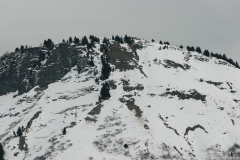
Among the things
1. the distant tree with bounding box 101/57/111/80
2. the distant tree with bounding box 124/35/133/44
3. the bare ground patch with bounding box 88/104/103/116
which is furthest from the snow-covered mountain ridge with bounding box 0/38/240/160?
the distant tree with bounding box 124/35/133/44

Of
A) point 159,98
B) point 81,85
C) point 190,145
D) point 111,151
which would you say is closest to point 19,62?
point 81,85

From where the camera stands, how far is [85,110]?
100 metres

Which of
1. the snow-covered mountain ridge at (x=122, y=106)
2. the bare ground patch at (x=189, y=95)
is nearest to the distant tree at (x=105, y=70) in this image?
the snow-covered mountain ridge at (x=122, y=106)

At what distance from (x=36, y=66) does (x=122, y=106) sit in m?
51.4

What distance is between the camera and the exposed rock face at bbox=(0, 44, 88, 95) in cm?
12719

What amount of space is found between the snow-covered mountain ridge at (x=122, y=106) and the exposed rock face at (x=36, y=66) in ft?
1.43

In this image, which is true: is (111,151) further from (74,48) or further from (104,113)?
(74,48)

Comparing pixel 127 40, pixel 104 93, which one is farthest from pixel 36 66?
pixel 127 40

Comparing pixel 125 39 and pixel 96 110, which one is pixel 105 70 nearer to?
pixel 96 110

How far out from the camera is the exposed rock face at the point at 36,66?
127m

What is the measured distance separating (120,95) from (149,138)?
80.7ft

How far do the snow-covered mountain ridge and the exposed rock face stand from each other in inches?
17.1

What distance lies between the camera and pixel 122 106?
331ft

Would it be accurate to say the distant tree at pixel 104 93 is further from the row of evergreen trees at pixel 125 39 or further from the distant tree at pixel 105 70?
the row of evergreen trees at pixel 125 39
